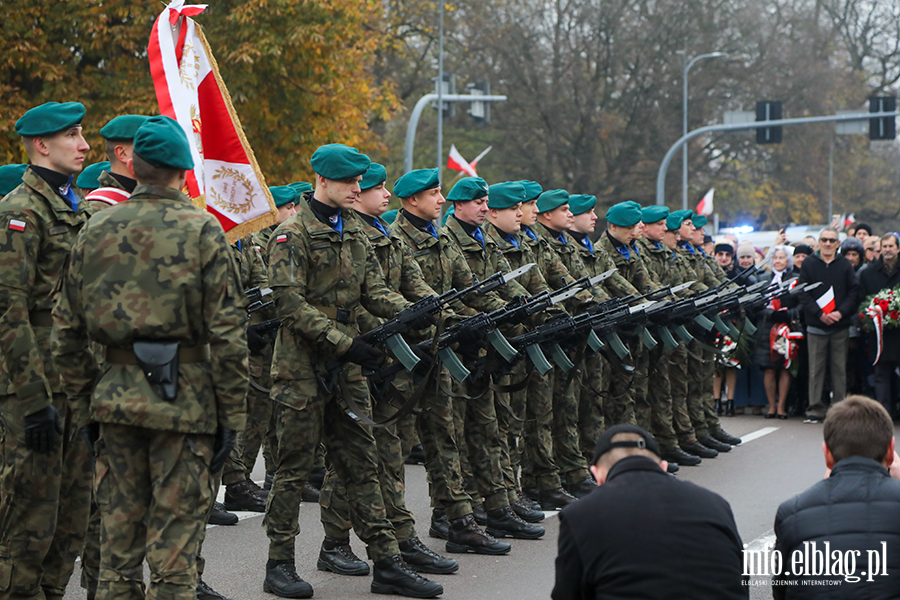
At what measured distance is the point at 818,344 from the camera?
13477 millimetres

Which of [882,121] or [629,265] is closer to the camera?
[629,265]

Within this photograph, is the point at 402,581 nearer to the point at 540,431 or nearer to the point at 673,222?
the point at 540,431

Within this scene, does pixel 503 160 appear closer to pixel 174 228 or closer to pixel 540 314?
pixel 540 314

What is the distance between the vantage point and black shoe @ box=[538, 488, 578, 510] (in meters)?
8.28

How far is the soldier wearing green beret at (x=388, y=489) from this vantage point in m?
6.38

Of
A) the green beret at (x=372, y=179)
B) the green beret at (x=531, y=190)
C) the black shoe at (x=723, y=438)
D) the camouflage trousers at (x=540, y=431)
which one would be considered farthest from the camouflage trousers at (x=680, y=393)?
the green beret at (x=372, y=179)

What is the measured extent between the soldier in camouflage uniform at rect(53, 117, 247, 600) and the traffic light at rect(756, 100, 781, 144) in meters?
23.5

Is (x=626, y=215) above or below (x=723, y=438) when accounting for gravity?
above

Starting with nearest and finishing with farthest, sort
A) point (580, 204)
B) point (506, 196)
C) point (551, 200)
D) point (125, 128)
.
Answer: point (125, 128) → point (506, 196) → point (551, 200) → point (580, 204)

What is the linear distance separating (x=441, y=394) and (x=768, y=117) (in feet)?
69.8

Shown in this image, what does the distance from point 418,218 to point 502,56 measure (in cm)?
3065

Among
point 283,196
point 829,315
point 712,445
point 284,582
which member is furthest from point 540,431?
point 829,315

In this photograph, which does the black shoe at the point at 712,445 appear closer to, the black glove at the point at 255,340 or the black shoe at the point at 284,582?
the black glove at the point at 255,340

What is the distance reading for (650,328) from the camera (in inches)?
402
